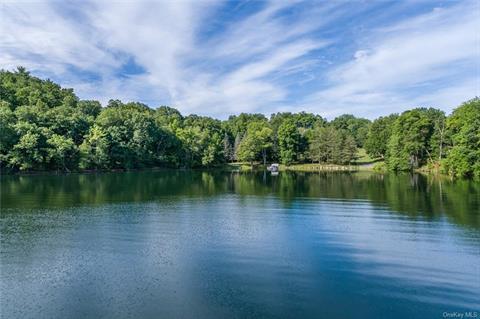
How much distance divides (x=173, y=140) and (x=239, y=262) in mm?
86997

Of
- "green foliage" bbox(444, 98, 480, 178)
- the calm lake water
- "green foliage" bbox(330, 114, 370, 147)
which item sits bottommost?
the calm lake water

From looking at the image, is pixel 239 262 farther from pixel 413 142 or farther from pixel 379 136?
pixel 379 136

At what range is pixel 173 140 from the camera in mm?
100312

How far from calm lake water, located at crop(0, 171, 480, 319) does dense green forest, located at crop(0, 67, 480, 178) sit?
142 feet

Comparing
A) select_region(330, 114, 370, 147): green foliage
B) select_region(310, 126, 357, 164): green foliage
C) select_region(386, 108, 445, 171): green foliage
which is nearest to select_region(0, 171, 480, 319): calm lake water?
select_region(386, 108, 445, 171): green foliage

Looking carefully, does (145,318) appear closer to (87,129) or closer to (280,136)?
(87,129)

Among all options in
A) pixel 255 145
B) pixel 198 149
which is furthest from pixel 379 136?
pixel 198 149

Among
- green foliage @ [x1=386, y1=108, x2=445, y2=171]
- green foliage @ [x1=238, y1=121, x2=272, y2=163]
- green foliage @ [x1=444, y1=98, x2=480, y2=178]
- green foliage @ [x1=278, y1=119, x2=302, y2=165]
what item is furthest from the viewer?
green foliage @ [x1=238, y1=121, x2=272, y2=163]

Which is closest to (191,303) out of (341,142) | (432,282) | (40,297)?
(40,297)

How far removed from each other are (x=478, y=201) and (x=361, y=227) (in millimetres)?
15947

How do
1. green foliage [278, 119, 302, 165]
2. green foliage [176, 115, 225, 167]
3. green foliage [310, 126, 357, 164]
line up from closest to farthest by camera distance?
green foliage [310, 126, 357, 164] → green foliage [176, 115, 225, 167] → green foliage [278, 119, 302, 165]

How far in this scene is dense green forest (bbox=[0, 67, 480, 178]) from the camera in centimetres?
6738

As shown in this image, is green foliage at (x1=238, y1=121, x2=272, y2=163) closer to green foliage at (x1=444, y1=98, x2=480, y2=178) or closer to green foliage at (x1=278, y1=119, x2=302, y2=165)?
green foliage at (x1=278, y1=119, x2=302, y2=165)

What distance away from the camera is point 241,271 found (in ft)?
48.1
